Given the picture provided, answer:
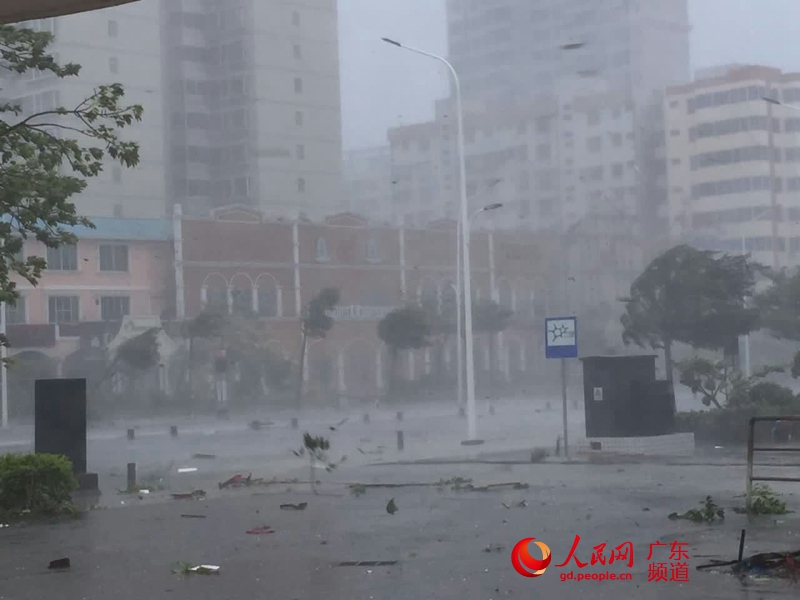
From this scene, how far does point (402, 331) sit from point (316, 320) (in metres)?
2.72

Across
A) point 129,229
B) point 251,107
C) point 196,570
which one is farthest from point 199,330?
point 196,570

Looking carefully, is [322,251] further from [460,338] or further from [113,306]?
[113,306]

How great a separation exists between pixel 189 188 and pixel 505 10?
11.3 metres

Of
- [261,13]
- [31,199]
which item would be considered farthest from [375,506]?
[261,13]

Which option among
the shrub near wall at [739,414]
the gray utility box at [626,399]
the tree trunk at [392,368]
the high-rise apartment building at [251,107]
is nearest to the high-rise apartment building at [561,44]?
the high-rise apartment building at [251,107]

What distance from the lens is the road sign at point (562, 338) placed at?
57.3 feet

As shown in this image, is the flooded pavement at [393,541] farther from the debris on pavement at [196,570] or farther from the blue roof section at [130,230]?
the blue roof section at [130,230]

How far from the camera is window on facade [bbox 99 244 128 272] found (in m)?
31.8

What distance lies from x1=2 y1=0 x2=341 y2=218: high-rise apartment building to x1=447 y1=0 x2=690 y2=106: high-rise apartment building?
15.7 ft

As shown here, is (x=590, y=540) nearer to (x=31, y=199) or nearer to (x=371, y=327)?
(x=31, y=199)

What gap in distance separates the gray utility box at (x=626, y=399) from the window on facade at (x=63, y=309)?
18252 mm

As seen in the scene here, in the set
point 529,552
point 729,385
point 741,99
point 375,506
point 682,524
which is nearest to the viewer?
point 529,552

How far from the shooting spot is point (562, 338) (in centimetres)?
1755

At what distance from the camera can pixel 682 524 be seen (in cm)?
864
